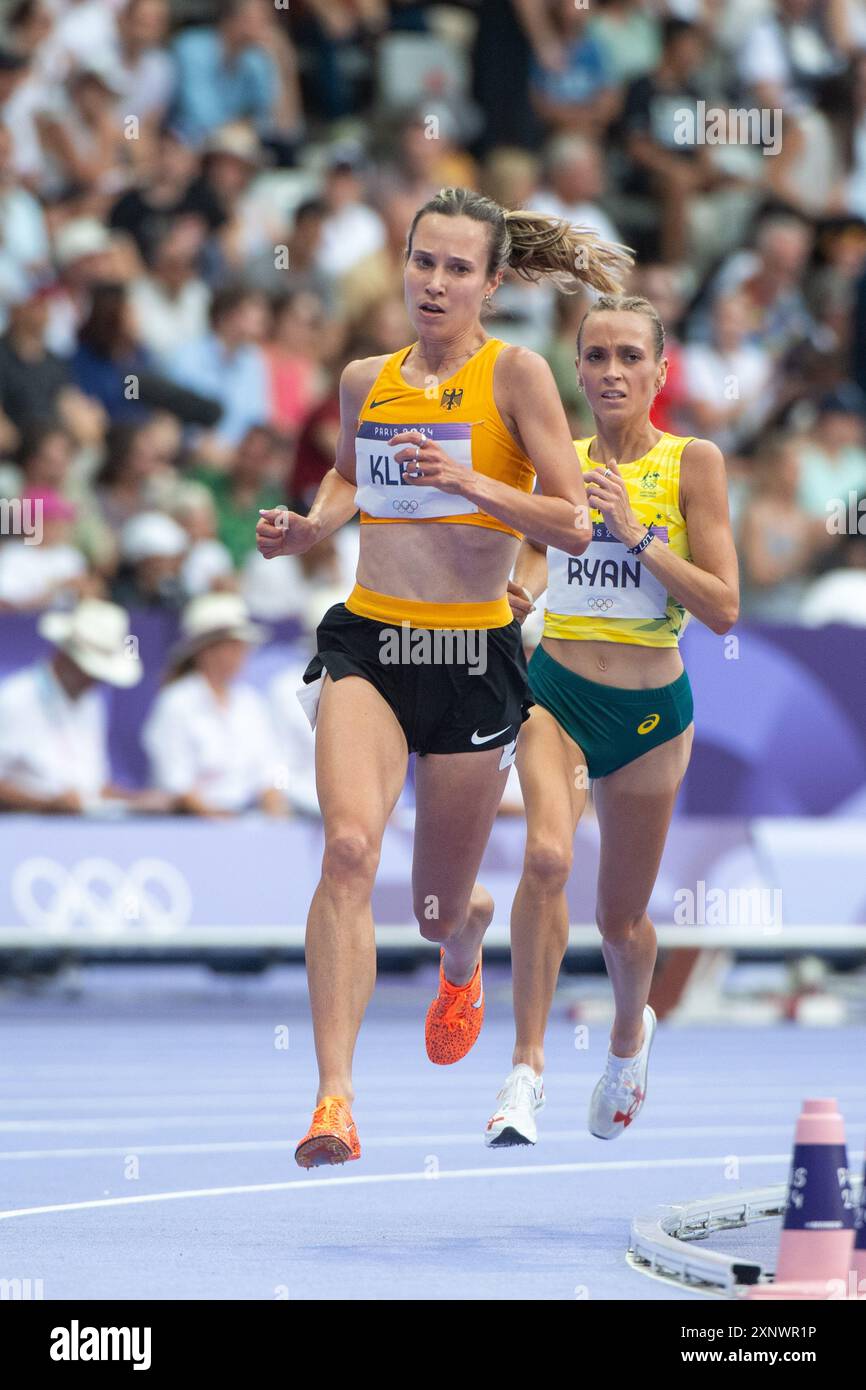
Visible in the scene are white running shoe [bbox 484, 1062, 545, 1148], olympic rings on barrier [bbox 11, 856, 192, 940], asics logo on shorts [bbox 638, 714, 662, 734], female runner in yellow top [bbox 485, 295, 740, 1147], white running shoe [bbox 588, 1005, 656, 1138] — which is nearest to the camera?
white running shoe [bbox 484, 1062, 545, 1148]

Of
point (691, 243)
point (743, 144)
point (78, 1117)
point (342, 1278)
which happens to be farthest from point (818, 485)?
point (342, 1278)

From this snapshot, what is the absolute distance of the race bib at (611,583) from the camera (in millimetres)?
7652

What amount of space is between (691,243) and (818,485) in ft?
10.3

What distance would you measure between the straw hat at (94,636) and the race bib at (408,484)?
21.3 ft

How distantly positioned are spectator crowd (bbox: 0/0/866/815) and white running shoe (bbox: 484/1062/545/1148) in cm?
603

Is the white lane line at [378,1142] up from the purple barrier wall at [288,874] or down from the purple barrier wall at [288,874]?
down

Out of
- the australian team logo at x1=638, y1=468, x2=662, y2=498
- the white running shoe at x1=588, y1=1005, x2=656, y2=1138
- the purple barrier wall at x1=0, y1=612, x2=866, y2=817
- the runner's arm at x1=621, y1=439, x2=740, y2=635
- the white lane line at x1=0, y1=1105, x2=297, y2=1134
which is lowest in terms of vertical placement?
the white lane line at x1=0, y1=1105, x2=297, y2=1134

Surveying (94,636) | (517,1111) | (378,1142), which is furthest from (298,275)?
(517,1111)

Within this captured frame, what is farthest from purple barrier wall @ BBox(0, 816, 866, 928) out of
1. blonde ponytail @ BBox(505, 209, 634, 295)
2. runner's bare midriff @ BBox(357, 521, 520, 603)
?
runner's bare midriff @ BBox(357, 521, 520, 603)

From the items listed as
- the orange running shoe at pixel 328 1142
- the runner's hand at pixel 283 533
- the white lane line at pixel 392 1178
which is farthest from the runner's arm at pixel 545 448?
the white lane line at pixel 392 1178

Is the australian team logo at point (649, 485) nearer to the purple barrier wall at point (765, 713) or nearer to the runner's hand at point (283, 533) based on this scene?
the runner's hand at point (283, 533)

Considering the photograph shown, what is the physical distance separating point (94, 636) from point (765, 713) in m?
3.83

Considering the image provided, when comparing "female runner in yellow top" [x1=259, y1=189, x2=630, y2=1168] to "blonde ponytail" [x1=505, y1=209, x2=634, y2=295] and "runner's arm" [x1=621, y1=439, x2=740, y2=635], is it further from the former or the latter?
"runner's arm" [x1=621, y1=439, x2=740, y2=635]

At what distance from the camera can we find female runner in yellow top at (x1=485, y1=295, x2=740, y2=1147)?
760cm
